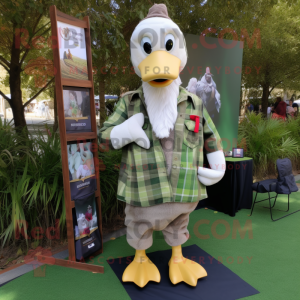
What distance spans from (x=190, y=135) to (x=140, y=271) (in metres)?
1.15

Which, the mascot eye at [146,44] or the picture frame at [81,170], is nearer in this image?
the mascot eye at [146,44]

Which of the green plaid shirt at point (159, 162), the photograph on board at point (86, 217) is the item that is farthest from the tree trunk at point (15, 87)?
the green plaid shirt at point (159, 162)

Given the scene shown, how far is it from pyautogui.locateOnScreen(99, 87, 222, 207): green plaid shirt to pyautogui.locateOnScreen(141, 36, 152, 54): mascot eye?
321mm

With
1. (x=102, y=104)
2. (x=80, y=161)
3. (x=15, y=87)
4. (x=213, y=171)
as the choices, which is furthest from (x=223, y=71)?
(x=15, y=87)

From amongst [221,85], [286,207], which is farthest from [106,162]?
[286,207]

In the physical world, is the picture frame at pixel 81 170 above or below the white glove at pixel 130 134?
below

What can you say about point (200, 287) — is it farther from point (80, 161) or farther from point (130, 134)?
point (80, 161)

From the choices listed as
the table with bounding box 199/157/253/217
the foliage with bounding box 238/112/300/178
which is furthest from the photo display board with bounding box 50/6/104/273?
the foliage with bounding box 238/112/300/178

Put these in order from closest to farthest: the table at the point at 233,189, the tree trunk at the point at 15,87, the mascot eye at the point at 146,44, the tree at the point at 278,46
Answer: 1. the mascot eye at the point at 146,44
2. the table at the point at 233,189
3. the tree trunk at the point at 15,87
4. the tree at the point at 278,46

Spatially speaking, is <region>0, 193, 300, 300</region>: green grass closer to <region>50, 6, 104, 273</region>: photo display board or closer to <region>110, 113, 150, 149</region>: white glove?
<region>50, 6, 104, 273</region>: photo display board

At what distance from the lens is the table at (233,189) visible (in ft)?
11.8

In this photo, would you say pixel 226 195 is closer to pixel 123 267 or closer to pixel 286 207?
pixel 286 207

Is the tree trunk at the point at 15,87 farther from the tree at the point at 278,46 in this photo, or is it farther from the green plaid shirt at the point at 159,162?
the tree at the point at 278,46

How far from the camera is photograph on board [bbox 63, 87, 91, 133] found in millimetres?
2213
